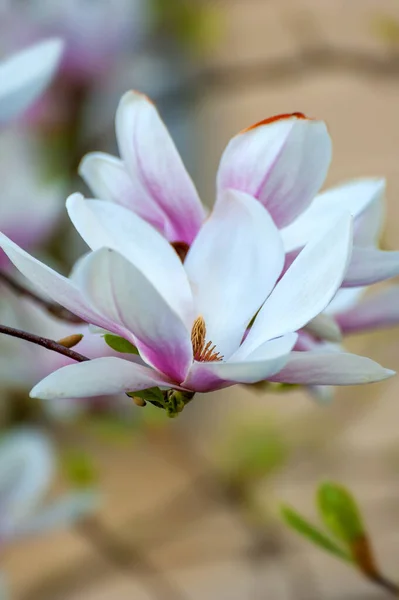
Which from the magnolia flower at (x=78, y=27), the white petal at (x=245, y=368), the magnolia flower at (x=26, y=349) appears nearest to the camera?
the white petal at (x=245, y=368)

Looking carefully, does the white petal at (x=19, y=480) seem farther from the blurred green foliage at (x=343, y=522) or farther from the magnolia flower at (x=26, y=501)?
the blurred green foliage at (x=343, y=522)

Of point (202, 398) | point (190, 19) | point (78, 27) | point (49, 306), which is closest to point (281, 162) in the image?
point (49, 306)

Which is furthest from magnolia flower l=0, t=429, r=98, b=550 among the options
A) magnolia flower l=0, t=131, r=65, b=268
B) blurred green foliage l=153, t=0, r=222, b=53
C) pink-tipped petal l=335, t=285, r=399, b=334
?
blurred green foliage l=153, t=0, r=222, b=53

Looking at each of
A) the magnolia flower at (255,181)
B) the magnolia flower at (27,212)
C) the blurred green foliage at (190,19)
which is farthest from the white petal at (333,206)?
the blurred green foliage at (190,19)

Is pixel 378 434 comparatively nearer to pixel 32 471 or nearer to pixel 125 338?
pixel 32 471

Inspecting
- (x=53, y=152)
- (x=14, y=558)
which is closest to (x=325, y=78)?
(x=53, y=152)

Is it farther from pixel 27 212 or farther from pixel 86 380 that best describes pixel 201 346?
pixel 27 212
